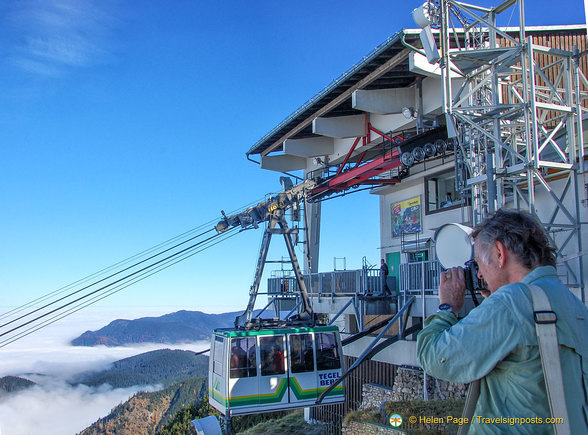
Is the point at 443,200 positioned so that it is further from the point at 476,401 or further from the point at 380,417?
the point at 476,401

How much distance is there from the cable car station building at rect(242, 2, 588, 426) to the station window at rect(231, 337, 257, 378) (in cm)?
380

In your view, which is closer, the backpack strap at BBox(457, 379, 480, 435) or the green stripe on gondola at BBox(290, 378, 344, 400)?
the backpack strap at BBox(457, 379, 480, 435)

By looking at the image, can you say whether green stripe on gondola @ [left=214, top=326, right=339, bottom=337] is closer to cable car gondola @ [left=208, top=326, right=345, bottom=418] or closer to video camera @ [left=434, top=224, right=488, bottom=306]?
cable car gondola @ [left=208, top=326, right=345, bottom=418]

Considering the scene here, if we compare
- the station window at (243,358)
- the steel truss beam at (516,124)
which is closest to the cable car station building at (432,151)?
the steel truss beam at (516,124)

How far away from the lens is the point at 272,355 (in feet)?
41.3

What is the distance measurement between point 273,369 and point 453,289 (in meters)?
10.8

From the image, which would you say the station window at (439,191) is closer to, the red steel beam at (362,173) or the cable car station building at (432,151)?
the cable car station building at (432,151)

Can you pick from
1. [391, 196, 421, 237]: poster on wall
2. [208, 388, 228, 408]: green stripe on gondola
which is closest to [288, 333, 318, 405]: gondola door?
[208, 388, 228, 408]: green stripe on gondola

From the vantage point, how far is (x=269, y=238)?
15.7 m

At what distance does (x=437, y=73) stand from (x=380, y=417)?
10.3m

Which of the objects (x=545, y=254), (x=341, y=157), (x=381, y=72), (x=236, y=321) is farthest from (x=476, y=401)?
(x=341, y=157)

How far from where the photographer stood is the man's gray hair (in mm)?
2125

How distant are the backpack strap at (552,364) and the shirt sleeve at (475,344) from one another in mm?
86

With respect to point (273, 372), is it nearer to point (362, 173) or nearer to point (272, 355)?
point (272, 355)
